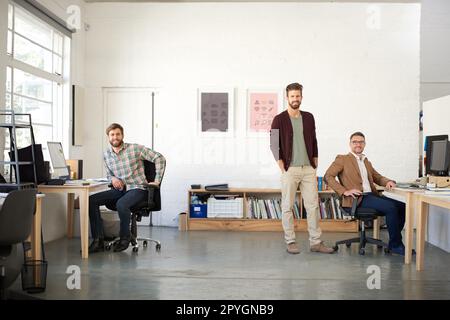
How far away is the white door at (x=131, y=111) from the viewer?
7.23m

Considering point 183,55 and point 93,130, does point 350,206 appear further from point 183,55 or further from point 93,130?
point 93,130

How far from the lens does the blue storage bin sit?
6.87 metres

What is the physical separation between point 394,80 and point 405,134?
760 millimetres

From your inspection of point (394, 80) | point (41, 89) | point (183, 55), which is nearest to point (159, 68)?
point (183, 55)

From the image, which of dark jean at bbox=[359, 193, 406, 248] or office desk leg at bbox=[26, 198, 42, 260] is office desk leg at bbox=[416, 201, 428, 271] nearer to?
dark jean at bbox=[359, 193, 406, 248]

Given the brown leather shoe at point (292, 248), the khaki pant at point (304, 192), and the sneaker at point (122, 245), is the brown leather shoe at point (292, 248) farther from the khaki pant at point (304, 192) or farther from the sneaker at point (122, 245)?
the sneaker at point (122, 245)

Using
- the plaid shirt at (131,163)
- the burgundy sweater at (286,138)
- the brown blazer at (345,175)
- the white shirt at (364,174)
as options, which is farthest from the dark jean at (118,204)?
the white shirt at (364,174)

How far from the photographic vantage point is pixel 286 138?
5117 mm

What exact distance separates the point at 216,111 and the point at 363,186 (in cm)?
265

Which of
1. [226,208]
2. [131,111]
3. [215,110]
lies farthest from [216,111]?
[226,208]

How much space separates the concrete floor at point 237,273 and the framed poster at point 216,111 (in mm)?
1897

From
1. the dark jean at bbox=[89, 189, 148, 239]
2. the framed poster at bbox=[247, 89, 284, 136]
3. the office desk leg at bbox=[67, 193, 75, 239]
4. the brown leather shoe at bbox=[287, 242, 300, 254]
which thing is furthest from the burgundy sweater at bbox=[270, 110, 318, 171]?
the office desk leg at bbox=[67, 193, 75, 239]

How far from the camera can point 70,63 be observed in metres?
6.76

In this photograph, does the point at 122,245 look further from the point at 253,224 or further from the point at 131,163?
the point at 253,224
